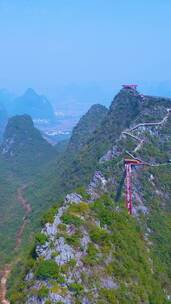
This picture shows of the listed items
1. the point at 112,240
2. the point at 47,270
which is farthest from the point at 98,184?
the point at 47,270

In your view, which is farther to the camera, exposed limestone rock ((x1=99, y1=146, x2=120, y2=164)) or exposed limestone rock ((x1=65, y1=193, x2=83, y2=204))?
exposed limestone rock ((x1=99, y1=146, x2=120, y2=164))

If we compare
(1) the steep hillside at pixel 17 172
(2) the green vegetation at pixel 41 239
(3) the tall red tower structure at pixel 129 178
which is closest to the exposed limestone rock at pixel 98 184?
(3) the tall red tower structure at pixel 129 178

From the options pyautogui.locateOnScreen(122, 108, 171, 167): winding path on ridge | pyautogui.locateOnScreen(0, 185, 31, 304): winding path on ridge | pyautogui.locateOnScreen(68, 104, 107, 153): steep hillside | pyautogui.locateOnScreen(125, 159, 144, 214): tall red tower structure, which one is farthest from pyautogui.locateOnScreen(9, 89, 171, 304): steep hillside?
pyautogui.locateOnScreen(68, 104, 107, 153): steep hillside

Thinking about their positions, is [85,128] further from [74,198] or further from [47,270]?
[47,270]

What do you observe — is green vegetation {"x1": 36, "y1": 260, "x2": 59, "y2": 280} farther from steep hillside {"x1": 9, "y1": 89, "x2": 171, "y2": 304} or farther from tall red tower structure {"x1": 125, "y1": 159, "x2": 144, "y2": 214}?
tall red tower structure {"x1": 125, "y1": 159, "x2": 144, "y2": 214}

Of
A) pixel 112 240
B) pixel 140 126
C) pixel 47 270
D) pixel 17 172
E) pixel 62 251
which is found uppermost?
pixel 140 126

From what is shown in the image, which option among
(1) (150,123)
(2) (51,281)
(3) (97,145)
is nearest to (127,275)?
(2) (51,281)

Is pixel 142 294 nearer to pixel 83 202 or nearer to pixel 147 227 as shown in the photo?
pixel 83 202

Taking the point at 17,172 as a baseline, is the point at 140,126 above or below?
above

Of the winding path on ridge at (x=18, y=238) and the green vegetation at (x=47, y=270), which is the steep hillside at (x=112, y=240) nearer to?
the green vegetation at (x=47, y=270)
